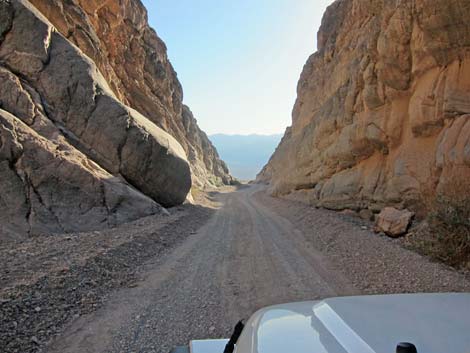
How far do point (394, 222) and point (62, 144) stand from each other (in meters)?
11.1

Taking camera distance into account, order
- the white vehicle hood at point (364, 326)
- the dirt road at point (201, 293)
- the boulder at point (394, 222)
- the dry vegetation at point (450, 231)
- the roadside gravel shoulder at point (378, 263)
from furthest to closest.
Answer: the boulder at point (394, 222), the dry vegetation at point (450, 231), the roadside gravel shoulder at point (378, 263), the dirt road at point (201, 293), the white vehicle hood at point (364, 326)

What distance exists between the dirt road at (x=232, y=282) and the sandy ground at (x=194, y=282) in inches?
0.7

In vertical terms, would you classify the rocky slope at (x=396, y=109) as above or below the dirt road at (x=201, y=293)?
above

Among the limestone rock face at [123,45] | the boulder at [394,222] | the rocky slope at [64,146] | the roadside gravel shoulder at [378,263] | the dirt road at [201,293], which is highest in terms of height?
the limestone rock face at [123,45]

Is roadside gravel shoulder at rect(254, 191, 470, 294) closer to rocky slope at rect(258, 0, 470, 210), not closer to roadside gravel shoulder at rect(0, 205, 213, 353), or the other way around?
rocky slope at rect(258, 0, 470, 210)

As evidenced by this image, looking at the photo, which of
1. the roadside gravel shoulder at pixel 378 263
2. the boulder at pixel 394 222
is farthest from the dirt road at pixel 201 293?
the boulder at pixel 394 222

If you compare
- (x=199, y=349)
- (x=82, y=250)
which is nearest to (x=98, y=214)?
(x=82, y=250)

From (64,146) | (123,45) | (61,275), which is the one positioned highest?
(123,45)

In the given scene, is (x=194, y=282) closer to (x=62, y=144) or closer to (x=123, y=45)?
(x=62, y=144)

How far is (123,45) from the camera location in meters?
28.1

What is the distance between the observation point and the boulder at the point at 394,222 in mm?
10312

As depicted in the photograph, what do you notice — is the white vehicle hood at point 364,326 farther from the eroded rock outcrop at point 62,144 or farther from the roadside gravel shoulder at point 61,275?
the eroded rock outcrop at point 62,144

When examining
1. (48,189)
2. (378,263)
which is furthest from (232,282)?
(48,189)

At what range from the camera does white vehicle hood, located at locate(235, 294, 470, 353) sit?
145 cm
